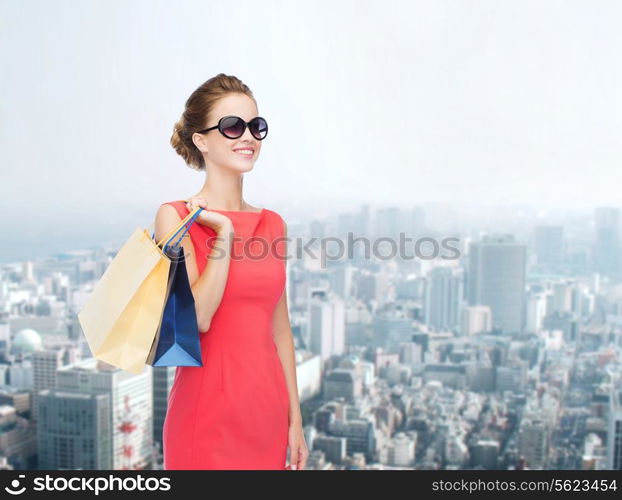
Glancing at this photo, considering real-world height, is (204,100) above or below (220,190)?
above

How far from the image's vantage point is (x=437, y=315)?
19.7 feet

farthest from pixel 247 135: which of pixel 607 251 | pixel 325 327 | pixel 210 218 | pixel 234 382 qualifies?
pixel 607 251

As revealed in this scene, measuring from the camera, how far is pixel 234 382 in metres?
1.05

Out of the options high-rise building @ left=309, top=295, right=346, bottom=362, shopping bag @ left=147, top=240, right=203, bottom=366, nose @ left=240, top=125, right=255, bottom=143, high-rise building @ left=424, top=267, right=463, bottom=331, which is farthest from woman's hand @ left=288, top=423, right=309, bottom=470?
high-rise building @ left=424, top=267, right=463, bottom=331

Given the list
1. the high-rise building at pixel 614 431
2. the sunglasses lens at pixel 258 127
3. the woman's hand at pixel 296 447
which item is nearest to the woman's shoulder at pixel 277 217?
the sunglasses lens at pixel 258 127

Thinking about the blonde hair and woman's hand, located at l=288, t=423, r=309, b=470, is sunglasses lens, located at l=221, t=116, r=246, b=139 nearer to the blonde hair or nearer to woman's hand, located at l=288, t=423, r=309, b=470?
the blonde hair

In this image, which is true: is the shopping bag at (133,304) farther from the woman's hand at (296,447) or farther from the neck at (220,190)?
the woman's hand at (296,447)

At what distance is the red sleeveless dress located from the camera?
1.04 meters

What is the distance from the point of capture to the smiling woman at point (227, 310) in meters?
1.02

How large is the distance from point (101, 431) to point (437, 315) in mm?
2763

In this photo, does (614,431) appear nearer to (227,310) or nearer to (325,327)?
(325,327)

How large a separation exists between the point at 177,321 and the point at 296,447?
312 mm

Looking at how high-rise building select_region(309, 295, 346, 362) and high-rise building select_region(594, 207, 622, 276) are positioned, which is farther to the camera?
high-rise building select_region(594, 207, 622, 276)
